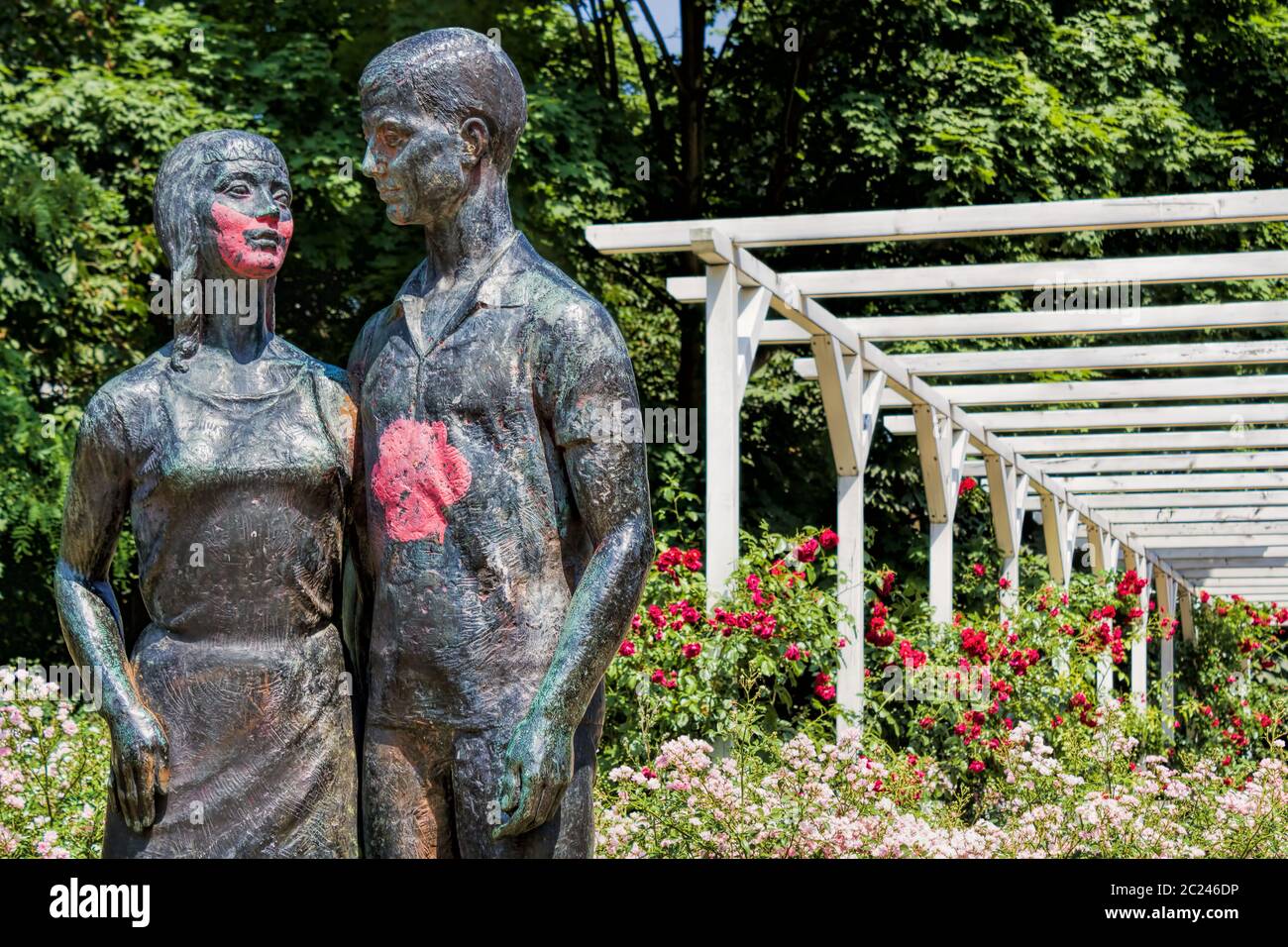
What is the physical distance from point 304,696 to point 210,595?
200mm

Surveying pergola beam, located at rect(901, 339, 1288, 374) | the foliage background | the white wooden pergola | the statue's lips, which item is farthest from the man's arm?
the foliage background

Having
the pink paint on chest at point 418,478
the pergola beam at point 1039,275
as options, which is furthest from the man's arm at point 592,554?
the pergola beam at point 1039,275

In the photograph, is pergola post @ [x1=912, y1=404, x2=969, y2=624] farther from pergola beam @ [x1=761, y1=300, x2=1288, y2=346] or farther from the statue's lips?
the statue's lips

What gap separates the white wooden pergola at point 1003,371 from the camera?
23.0 feet

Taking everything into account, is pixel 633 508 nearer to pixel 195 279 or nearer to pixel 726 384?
pixel 195 279

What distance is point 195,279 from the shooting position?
2.62m

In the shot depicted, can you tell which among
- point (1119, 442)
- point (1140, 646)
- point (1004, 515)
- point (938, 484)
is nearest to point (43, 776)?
point (938, 484)

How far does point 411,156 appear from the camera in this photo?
2.57 meters

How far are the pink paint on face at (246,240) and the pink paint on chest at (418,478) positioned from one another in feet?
1.10

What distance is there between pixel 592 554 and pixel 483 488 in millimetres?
193

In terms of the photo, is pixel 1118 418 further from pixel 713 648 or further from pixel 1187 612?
pixel 1187 612

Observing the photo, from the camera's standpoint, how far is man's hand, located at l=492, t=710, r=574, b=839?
7.82 feet

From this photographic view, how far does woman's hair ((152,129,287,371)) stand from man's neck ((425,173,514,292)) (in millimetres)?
306
